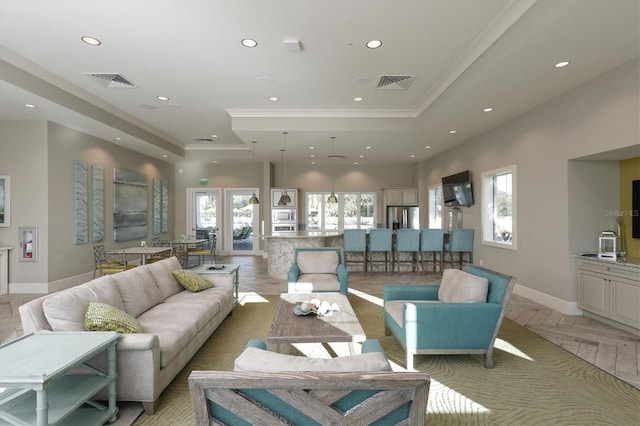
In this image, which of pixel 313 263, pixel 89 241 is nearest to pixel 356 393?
pixel 313 263

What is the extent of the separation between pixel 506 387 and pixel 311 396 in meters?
2.23

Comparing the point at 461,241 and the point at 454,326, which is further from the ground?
the point at 461,241

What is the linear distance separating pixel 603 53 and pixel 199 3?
13.2 ft

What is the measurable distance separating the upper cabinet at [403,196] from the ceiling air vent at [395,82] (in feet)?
18.0

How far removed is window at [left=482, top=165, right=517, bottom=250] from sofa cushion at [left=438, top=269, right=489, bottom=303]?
286 cm

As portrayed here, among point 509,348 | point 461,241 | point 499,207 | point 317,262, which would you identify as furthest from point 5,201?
point 499,207

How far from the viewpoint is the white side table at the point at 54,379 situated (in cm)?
162

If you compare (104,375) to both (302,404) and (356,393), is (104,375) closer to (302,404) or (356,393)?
(302,404)

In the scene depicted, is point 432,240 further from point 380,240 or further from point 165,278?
point 165,278

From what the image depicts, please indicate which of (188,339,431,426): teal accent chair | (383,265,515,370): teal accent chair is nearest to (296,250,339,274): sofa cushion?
(383,265,515,370): teal accent chair

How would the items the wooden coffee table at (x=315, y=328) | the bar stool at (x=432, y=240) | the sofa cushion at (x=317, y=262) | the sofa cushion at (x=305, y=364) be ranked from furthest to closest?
the bar stool at (x=432, y=240)
the sofa cushion at (x=317, y=262)
the wooden coffee table at (x=315, y=328)
the sofa cushion at (x=305, y=364)

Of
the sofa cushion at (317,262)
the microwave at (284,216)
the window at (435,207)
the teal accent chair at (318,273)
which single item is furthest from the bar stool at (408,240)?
the microwave at (284,216)

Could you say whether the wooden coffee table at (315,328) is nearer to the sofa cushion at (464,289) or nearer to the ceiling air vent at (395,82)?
the sofa cushion at (464,289)

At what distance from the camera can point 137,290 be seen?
10.3 ft
